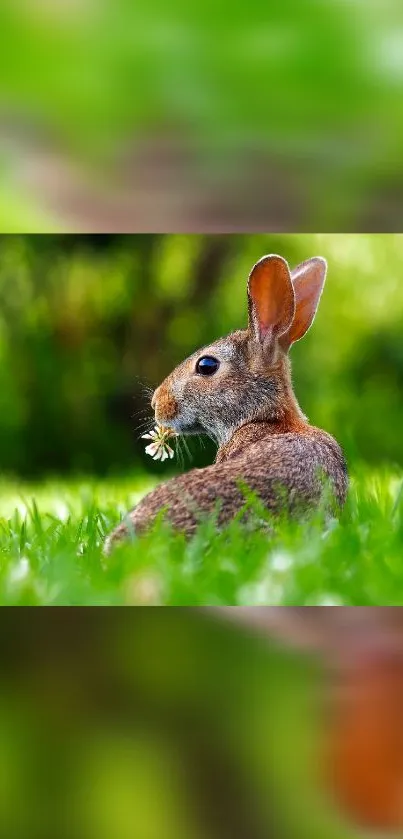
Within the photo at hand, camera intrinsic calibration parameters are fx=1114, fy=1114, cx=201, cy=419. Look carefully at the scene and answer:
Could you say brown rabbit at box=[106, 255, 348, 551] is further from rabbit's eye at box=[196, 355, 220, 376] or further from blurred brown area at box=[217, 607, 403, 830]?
blurred brown area at box=[217, 607, 403, 830]

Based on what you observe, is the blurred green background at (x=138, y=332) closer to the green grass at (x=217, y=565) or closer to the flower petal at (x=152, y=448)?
the flower petal at (x=152, y=448)

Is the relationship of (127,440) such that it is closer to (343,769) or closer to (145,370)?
(145,370)

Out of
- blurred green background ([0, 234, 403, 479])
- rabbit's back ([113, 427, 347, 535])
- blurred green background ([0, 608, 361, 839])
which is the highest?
blurred green background ([0, 234, 403, 479])
